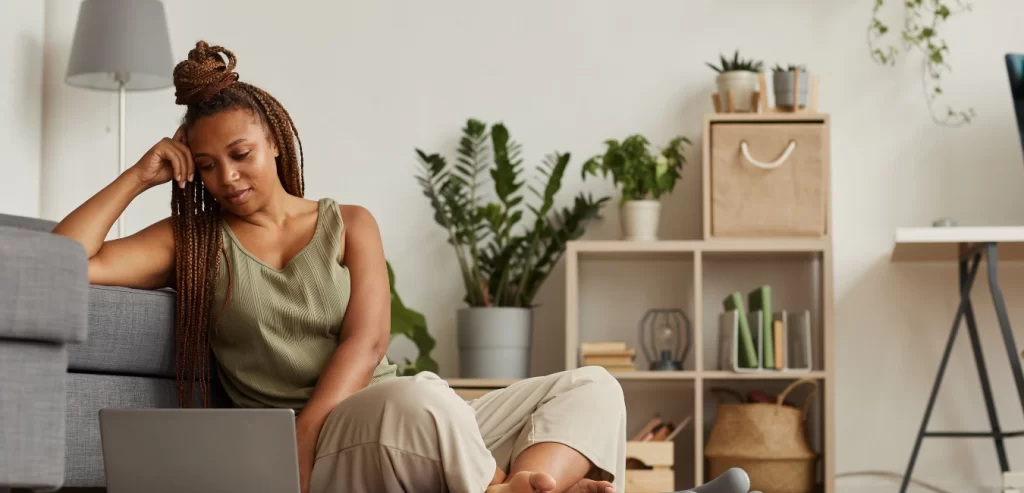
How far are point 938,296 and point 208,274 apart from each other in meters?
2.34

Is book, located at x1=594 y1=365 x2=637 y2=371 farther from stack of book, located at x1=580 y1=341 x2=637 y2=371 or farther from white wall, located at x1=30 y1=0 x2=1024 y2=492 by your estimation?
white wall, located at x1=30 y1=0 x2=1024 y2=492

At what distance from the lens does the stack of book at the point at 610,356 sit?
Result: 311 centimetres

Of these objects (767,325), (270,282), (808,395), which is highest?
(270,282)

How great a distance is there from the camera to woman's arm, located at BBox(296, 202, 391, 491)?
155 cm

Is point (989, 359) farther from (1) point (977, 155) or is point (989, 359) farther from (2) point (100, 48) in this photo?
(2) point (100, 48)

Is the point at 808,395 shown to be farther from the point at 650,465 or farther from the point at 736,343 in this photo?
the point at 650,465

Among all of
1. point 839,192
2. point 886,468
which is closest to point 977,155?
point 839,192

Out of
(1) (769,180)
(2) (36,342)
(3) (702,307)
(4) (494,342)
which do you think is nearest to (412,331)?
(4) (494,342)

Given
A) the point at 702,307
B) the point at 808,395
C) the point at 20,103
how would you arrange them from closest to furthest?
the point at 808,395
the point at 702,307
the point at 20,103

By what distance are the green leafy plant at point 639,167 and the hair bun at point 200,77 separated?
5.23 ft

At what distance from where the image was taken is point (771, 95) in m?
3.32

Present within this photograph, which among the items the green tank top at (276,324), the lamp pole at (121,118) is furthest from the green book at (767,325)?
the lamp pole at (121,118)

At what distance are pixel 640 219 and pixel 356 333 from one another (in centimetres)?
159

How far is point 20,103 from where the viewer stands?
3422 millimetres
